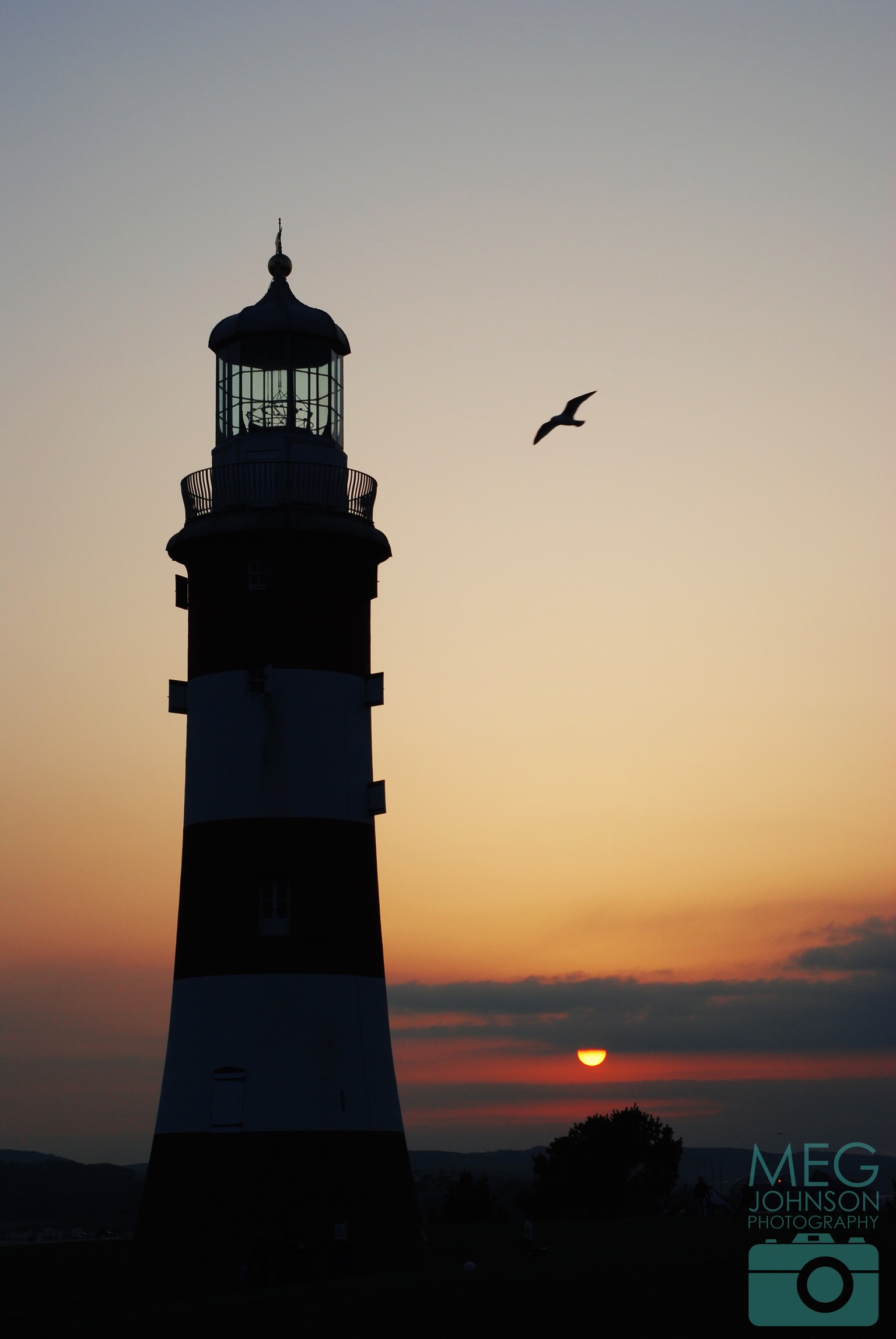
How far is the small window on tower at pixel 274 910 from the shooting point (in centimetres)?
3198

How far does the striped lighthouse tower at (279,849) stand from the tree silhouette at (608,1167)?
4936 centimetres

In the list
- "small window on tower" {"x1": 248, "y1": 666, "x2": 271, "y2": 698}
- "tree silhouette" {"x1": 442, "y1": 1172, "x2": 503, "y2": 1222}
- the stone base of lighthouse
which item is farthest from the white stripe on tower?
"tree silhouette" {"x1": 442, "y1": 1172, "x2": 503, "y2": 1222}

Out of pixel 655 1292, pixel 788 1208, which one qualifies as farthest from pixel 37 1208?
pixel 655 1292

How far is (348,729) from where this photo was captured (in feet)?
109

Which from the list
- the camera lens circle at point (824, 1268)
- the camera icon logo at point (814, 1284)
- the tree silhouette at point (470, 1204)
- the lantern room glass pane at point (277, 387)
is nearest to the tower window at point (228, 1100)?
the camera icon logo at point (814, 1284)

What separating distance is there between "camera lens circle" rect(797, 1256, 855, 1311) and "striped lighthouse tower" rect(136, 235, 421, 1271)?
880cm

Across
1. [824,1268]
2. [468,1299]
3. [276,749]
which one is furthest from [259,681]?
[824,1268]

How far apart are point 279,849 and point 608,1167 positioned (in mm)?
54640

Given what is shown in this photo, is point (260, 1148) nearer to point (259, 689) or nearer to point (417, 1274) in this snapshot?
point (417, 1274)

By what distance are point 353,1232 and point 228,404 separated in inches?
701

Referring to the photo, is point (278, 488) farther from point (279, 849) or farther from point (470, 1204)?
point (470, 1204)

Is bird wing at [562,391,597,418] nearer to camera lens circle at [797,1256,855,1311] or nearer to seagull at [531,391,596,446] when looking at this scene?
seagull at [531,391,596,446]

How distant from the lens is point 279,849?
32.1 metres

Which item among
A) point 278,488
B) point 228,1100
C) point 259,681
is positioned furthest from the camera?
point 278,488
